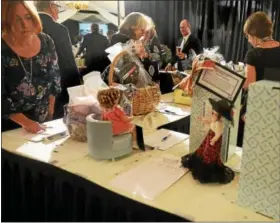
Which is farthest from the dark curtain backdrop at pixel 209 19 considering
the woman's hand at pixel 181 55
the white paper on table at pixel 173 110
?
the white paper on table at pixel 173 110

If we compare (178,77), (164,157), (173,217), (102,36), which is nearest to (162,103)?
(178,77)

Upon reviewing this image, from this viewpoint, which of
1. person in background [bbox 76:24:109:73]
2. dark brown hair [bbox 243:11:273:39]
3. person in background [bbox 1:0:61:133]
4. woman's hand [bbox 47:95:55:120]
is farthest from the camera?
person in background [bbox 76:24:109:73]

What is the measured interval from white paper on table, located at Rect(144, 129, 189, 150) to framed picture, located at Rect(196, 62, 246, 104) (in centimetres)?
31

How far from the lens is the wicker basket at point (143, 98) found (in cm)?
142

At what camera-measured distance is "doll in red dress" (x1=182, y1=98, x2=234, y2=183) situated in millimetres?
854

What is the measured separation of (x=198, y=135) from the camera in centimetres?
103

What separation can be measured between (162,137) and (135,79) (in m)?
0.36

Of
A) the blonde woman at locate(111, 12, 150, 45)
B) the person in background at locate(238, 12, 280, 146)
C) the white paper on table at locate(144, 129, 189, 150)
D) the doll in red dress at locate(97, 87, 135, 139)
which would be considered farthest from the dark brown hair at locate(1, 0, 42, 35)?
the blonde woman at locate(111, 12, 150, 45)

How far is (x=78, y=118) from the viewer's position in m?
1.17

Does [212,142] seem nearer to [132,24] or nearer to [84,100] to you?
[84,100]

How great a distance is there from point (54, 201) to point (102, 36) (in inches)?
80.0

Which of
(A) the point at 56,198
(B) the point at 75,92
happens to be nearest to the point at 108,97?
(B) the point at 75,92

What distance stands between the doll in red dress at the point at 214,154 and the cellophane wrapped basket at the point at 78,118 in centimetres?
41

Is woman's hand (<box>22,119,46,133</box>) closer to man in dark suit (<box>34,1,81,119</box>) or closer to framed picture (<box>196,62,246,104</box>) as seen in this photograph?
man in dark suit (<box>34,1,81,119</box>)
